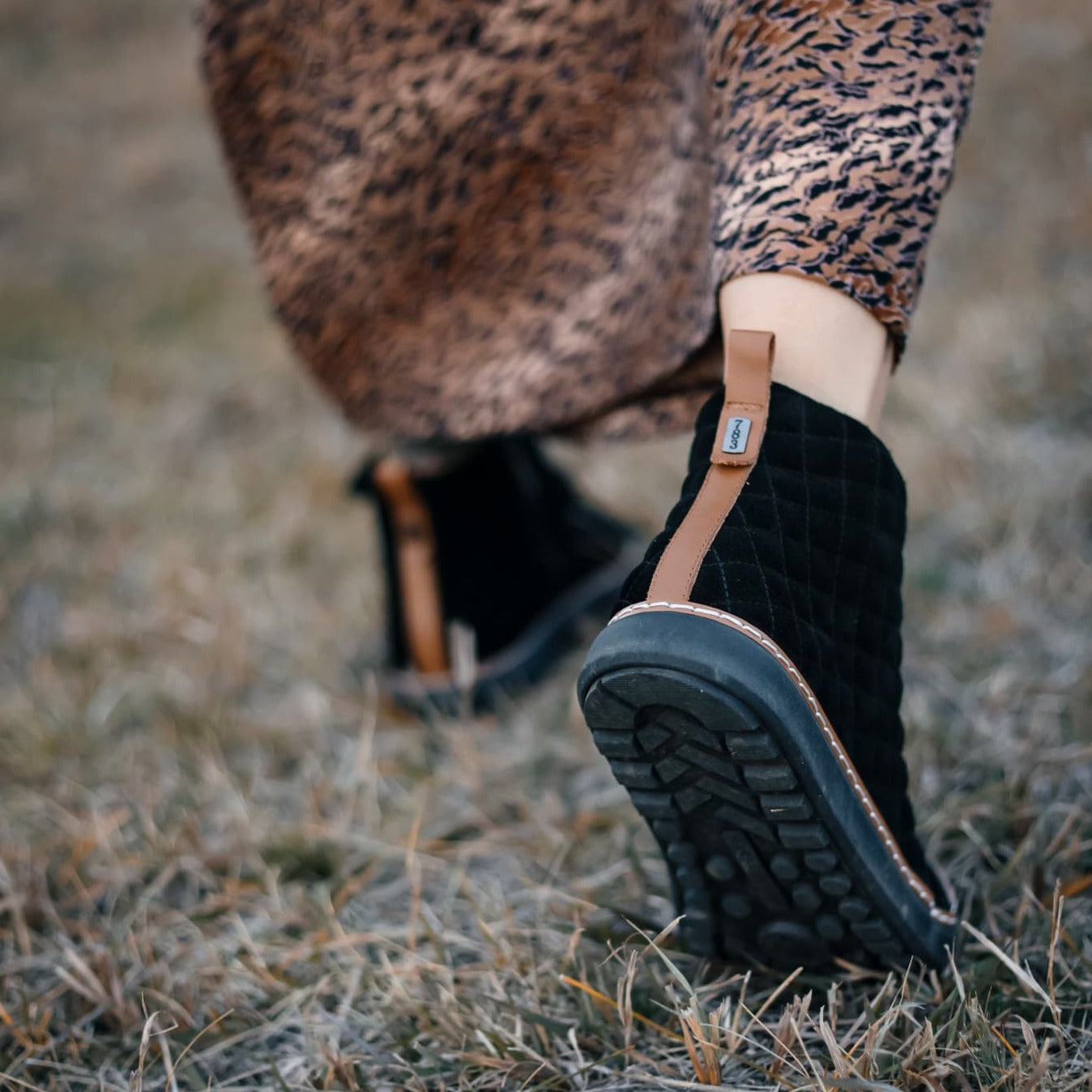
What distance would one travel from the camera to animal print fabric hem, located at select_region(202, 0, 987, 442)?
1.05 meters

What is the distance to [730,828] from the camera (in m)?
0.76

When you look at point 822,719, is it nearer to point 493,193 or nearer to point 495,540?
point 493,193

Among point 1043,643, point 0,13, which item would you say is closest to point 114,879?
point 1043,643

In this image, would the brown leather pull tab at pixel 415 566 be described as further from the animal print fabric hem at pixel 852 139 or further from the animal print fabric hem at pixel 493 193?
the animal print fabric hem at pixel 852 139

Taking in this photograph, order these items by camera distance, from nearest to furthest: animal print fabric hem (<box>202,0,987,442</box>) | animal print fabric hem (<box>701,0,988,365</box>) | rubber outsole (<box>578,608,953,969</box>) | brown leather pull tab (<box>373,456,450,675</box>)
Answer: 1. rubber outsole (<box>578,608,953,969</box>)
2. animal print fabric hem (<box>701,0,988,365</box>)
3. animal print fabric hem (<box>202,0,987,442</box>)
4. brown leather pull tab (<box>373,456,450,675</box>)

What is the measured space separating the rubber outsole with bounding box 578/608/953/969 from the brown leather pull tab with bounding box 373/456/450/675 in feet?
2.31

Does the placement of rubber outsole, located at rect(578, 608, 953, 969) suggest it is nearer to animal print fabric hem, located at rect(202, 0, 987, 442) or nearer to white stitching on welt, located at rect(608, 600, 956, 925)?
white stitching on welt, located at rect(608, 600, 956, 925)

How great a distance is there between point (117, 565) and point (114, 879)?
3.39 ft

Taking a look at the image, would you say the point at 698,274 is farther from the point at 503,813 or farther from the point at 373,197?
the point at 503,813

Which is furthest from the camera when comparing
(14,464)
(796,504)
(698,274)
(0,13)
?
(0,13)

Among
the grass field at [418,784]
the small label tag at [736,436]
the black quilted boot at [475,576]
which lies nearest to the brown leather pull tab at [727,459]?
the small label tag at [736,436]

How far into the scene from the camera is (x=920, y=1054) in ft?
2.47

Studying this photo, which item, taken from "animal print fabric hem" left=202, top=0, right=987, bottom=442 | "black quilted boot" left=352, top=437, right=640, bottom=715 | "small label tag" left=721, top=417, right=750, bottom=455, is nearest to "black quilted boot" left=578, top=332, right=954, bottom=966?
"small label tag" left=721, top=417, right=750, bottom=455

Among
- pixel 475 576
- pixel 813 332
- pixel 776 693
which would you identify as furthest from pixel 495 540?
pixel 776 693
